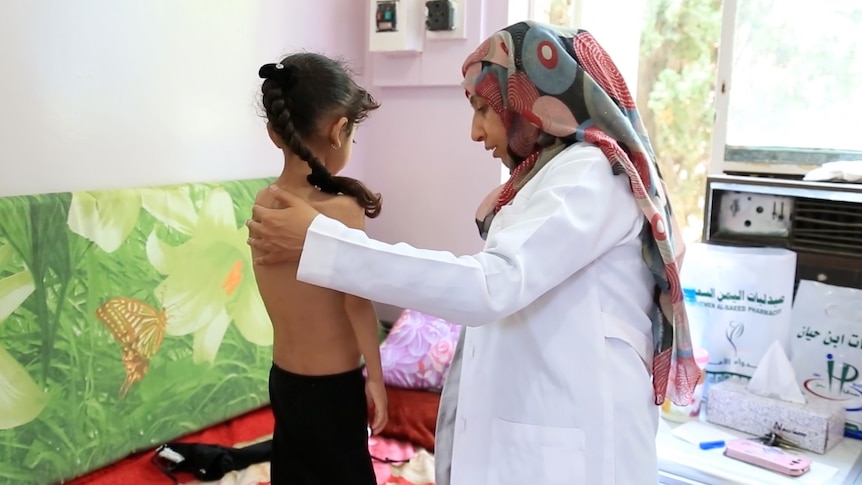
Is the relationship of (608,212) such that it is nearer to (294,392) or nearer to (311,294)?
(311,294)

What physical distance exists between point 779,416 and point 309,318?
4.08 feet

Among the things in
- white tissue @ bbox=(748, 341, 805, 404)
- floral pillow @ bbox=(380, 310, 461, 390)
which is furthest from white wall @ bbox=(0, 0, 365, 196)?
white tissue @ bbox=(748, 341, 805, 404)

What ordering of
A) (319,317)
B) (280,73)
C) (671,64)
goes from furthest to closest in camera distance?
(671,64) → (319,317) → (280,73)

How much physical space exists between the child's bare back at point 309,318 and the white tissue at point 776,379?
1153mm

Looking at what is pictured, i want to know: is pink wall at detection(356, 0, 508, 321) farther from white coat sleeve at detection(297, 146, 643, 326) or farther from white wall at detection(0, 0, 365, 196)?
white coat sleeve at detection(297, 146, 643, 326)

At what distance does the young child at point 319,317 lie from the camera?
1.28 meters

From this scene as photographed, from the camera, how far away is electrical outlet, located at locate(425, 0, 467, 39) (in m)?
2.33

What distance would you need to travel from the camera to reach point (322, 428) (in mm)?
1366

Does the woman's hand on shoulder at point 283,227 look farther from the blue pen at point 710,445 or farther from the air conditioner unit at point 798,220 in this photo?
the air conditioner unit at point 798,220

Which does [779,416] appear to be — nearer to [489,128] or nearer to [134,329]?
[489,128]

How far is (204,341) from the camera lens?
2.04 m

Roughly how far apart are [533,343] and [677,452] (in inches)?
34.3

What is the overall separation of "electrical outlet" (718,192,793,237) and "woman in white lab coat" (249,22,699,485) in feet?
3.11

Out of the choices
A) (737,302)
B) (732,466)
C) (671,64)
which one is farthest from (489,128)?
(671,64)
